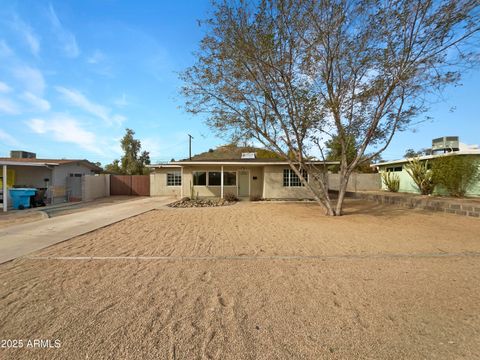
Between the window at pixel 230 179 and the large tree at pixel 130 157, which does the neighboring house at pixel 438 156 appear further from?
the large tree at pixel 130 157

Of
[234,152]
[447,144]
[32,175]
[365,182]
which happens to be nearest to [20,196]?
[32,175]

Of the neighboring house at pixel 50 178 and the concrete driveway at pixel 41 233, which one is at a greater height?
the neighboring house at pixel 50 178

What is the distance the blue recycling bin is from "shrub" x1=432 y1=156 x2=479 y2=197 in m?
22.8

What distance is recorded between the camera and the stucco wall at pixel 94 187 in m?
16.8

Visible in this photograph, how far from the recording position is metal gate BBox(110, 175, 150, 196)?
20703mm

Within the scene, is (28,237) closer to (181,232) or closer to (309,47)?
(181,232)

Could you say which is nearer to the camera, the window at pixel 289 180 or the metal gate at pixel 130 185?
the window at pixel 289 180

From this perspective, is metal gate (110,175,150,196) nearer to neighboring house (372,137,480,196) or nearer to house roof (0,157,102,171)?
house roof (0,157,102,171)

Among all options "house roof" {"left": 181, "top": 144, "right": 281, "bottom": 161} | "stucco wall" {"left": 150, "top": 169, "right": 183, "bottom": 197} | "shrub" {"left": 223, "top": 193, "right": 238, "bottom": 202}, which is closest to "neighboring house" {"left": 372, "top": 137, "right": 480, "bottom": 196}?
"house roof" {"left": 181, "top": 144, "right": 281, "bottom": 161}

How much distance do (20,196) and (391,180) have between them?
2574 centimetres

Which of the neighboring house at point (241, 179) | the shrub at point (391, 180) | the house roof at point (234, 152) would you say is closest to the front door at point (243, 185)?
the neighboring house at point (241, 179)

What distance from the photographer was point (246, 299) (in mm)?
3119

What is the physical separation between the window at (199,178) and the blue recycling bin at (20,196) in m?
9.14

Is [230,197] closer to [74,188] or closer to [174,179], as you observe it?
[174,179]
